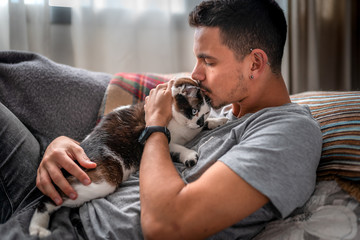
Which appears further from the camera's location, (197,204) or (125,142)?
(125,142)

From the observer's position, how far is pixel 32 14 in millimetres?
1855

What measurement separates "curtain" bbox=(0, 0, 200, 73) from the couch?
0.43 metres

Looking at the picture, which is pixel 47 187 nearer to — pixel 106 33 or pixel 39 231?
pixel 39 231

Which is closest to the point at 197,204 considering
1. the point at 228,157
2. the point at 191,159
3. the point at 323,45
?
the point at 228,157

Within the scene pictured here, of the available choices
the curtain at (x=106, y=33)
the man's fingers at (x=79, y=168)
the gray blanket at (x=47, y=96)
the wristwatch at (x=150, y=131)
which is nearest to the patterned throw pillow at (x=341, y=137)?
the wristwatch at (x=150, y=131)

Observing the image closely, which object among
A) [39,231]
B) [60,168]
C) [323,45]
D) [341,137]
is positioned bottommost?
[39,231]

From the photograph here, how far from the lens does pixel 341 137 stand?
102cm

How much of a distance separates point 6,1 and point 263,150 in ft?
5.76

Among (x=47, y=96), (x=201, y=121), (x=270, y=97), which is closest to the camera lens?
(x=270, y=97)

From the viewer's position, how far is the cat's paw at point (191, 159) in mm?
1061

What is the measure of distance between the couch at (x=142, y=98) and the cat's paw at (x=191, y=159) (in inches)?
12.6

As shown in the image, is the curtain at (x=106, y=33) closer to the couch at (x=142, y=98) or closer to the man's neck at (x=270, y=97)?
the couch at (x=142, y=98)

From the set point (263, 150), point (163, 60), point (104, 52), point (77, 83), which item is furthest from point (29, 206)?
point (163, 60)

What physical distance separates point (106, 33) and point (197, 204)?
165 cm
